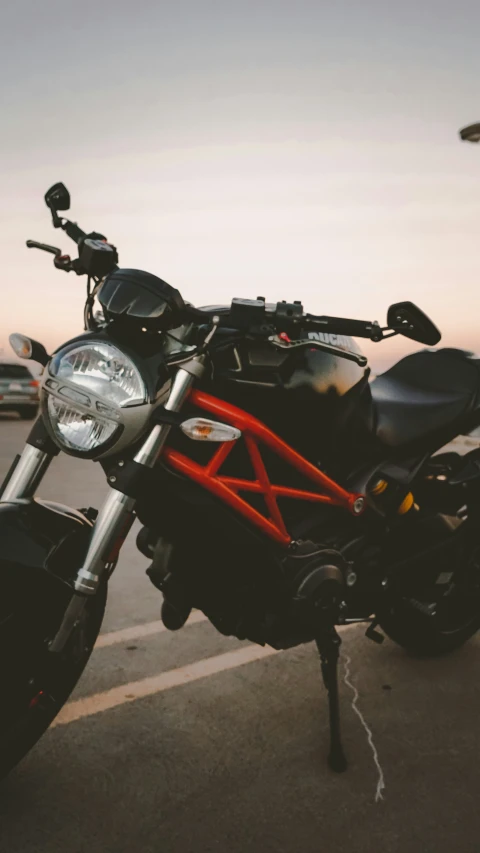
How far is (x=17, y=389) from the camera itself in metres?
17.5

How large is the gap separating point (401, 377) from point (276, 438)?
981mm

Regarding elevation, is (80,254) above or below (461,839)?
above

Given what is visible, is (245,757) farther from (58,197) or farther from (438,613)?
(58,197)

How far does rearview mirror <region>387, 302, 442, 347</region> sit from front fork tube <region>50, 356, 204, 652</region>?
22.9 inches

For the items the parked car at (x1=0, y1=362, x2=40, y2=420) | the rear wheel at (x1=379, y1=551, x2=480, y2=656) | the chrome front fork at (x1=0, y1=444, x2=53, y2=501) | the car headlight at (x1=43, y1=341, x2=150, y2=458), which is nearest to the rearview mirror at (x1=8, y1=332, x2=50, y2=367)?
the car headlight at (x1=43, y1=341, x2=150, y2=458)

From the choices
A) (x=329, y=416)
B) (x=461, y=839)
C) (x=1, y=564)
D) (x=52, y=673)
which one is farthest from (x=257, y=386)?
(x=461, y=839)

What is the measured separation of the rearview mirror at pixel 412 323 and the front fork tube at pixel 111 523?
581 millimetres

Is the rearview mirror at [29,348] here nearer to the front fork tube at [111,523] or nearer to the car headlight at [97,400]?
the car headlight at [97,400]

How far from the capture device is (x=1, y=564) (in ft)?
6.98

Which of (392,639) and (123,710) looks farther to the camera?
(392,639)

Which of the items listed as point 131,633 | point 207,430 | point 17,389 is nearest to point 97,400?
point 207,430

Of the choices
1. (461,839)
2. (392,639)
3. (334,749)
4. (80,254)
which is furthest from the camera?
(392,639)

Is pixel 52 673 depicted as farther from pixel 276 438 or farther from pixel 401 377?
pixel 401 377

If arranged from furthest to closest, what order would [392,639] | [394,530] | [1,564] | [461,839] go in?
[392,639]
[394,530]
[461,839]
[1,564]
